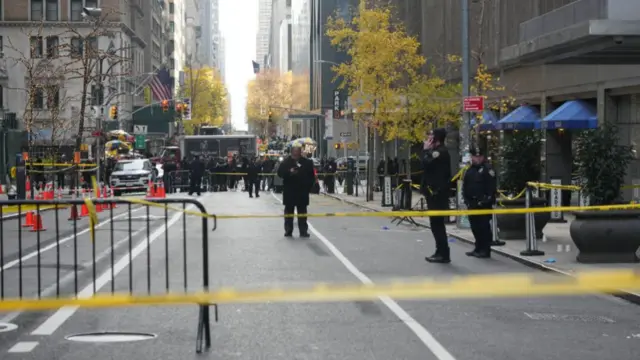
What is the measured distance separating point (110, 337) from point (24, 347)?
2.83 feet

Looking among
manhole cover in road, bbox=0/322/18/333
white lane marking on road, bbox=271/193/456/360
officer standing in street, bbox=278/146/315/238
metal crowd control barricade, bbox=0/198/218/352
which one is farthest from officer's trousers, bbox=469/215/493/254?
manhole cover in road, bbox=0/322/18/333

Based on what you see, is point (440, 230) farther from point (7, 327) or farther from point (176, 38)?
point (176, 38)

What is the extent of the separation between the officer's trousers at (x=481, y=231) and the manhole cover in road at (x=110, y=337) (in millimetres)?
8262

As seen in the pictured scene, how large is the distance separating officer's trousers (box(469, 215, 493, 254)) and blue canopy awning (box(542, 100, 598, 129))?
1452 cm

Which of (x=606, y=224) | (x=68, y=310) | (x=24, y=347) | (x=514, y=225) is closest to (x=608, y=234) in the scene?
(x=606, y=224)

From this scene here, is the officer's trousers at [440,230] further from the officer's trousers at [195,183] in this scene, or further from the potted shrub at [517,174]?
the officer's trousers at [195,183]

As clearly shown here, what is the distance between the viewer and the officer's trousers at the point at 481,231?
16797 mm

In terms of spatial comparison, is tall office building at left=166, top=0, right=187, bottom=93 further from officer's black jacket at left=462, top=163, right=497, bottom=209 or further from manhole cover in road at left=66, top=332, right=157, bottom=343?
manhole cover in road at left=66, top=332, right=157, bottom=343

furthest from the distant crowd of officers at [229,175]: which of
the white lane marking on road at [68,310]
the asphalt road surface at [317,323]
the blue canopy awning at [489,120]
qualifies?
the white lane marking on road at [68,310]

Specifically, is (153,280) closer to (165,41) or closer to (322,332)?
(322,332)

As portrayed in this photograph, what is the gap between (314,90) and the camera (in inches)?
4820

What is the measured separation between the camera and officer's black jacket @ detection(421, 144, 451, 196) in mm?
16031

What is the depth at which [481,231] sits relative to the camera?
1706 centimetres

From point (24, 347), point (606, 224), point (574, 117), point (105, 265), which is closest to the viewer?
point (24, 347)
